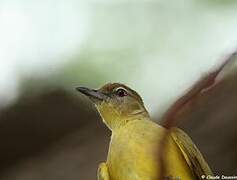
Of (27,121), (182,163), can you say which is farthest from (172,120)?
(27,121)

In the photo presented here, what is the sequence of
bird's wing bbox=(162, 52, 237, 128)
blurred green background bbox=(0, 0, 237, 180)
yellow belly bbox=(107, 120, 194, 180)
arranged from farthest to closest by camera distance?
blurred green background bbox=(0, 0, 237, 180) → yellow belly bbox=(107, 120, 194, 180) → bird's wing bbox=(162, 52, 237, 128)

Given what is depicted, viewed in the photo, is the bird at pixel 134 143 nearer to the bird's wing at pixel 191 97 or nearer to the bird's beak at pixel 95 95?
the bird's beak at pixel 95 95

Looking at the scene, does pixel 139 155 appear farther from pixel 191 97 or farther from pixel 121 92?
pixel 191 97

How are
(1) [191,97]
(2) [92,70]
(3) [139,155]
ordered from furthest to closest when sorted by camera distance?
1. (2) [92,70]
2. (3) [139,155]
3. (1) [191,97]

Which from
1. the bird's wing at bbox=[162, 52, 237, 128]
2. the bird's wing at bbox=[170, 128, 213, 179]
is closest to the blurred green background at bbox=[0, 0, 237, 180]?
the bird's wing at bbox=[170, 128, 213, 179]

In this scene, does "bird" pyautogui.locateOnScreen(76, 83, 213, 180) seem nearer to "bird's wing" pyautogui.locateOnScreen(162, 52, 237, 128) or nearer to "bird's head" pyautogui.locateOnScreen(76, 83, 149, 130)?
"bird's head" pyautogui.locateOnScreen(76, 83, 149, 130)

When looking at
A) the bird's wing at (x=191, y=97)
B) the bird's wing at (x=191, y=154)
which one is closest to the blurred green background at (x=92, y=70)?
the bird's wing at (x=191, y=154)

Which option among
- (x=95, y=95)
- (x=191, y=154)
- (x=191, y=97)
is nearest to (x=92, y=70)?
(x=95, y=95)

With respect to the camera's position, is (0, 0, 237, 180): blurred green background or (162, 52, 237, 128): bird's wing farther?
(0, 0, 237, 180): blurred green background
